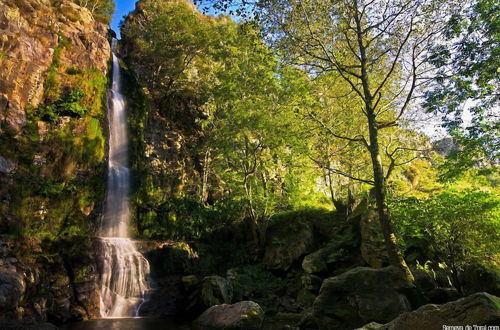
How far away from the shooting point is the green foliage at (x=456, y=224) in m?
8.62

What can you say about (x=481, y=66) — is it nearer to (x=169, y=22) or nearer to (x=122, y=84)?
(x=122, y=84)

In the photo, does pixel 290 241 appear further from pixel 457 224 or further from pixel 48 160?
pixel 48 160

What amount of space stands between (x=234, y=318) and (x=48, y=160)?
37.0ft

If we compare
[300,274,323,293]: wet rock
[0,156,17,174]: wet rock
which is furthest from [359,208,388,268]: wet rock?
[0,156,17,174]: wet rock

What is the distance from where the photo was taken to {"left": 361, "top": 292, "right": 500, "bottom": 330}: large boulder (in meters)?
4.19

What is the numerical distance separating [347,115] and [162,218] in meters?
11.5

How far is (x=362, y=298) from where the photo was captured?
7.80 m

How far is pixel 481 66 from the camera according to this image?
27.4 feet

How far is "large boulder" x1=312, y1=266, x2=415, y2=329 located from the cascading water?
326 inches

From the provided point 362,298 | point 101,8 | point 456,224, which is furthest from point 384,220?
point 101,8

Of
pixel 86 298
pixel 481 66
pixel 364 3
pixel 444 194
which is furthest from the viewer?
pixel 86 298

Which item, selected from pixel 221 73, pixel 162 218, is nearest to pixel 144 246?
pixel 162 218

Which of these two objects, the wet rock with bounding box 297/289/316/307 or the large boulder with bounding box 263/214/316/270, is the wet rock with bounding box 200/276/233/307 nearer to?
the wet rock with bounding box 297/289/316/307

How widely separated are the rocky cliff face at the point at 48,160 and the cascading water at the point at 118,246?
0.75m
